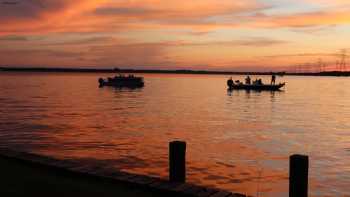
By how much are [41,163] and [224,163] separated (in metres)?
10.6

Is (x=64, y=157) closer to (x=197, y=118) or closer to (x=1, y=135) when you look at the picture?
(x=1, y=135)

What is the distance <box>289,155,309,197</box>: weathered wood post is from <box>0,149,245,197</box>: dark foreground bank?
110 centimetres

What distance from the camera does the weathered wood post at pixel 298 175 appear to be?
799 centimetres

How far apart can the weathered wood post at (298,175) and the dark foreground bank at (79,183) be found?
1102 mm

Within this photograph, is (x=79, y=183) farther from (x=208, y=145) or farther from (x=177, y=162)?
(x=208, y=145)

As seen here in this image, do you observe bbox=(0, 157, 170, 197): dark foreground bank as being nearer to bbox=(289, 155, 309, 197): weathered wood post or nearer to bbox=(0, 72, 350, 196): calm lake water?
bbox=(289, 155, 309, 197): weathered wood post

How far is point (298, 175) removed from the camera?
815 centimetres

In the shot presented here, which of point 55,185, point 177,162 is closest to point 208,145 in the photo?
point 177,162

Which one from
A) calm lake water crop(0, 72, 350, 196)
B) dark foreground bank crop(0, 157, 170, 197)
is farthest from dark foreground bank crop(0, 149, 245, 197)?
calm lake water crop(0, 72, 350, 196)

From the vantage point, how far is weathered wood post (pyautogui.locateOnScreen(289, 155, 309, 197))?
799 centimetres

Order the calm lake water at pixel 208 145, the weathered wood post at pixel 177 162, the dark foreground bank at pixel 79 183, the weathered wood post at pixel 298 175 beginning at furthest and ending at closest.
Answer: the calm lake water at pixel 208 145 < the weathered wood post at pixel 177 162 < the dark foreground bank at pixel 79 183 < the weathered wood post at pixel 298 175

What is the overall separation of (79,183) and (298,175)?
176 inches

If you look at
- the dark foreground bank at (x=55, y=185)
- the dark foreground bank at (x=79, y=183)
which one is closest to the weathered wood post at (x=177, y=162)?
the dark foreground bank at (x=79, y=183)

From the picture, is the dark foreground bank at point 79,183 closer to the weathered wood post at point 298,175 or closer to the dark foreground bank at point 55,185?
the dark foreground bank at point 55,185
